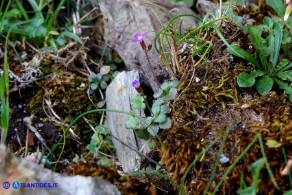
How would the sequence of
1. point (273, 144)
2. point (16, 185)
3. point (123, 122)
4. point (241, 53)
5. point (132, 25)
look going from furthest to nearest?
point (132, 25) < point (123, 122) < point (241, 53) < point (273, 144) < point (16, 185)

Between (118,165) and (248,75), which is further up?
(248,75)

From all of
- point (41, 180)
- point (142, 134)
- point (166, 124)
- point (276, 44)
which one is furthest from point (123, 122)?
point (276, 44)

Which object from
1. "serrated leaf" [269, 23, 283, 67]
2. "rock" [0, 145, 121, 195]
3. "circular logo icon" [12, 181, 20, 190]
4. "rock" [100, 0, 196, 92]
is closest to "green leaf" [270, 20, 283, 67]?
"serrated leaf" [269, 23, 283, 67]

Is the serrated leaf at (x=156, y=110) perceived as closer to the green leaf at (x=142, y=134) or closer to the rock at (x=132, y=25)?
the green leaf at (x=142, y=134)

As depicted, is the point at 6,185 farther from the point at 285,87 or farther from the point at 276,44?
the point at 276,44

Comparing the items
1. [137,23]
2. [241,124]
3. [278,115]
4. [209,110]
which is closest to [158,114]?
[209,110]

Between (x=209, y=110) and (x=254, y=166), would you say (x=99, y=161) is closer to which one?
(x=209, y=110)
